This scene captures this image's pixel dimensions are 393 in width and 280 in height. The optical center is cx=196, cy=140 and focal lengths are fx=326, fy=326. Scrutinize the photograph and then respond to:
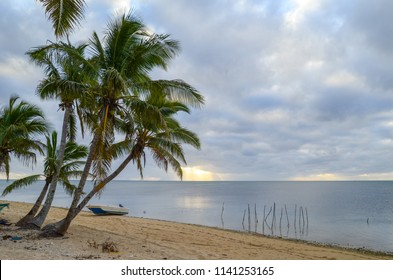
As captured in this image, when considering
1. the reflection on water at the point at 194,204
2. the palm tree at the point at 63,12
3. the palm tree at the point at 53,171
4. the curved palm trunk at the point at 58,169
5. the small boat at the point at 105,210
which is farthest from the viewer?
the reflection on water at the point at 194,204

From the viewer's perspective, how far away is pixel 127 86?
10.6 metres

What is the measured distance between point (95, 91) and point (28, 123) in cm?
513

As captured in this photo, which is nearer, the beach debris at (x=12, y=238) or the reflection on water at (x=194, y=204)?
the beach debris at (x=12, y=238)

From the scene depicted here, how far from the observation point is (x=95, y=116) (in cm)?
Answer: 1188

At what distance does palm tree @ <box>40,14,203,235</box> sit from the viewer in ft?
35.2

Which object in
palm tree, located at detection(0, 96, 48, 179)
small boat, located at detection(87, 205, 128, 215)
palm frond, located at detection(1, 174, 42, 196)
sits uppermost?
palm tree, located at detection(0, 96, 48, 179)

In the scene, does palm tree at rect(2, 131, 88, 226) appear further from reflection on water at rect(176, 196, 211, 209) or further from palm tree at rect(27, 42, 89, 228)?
reflection on water at rect(176, 196, 211, 209)

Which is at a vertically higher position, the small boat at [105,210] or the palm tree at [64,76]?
the palm tree at [64,76]

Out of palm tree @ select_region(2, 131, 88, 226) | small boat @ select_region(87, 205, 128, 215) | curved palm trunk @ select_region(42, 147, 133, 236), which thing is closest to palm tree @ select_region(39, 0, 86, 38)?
curved palm trunk @ select_region(42, 147, 133, 236)

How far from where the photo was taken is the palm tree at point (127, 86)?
35.2 ft

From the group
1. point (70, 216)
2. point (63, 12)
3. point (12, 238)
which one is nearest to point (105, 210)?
point (70, 216)

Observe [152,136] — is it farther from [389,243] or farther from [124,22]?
[389,243]

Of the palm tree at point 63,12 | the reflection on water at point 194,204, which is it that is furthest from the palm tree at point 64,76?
the reflection on water at point 194,204

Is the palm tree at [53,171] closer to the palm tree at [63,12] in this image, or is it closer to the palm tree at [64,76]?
the palm tree at [64,76]
